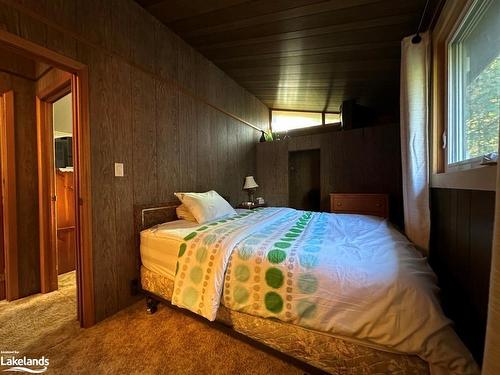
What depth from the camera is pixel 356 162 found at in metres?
3.40

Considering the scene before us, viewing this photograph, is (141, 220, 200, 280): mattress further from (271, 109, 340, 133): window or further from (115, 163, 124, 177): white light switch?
(271, 109, 340, 133): window

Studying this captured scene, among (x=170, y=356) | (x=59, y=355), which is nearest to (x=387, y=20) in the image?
(x=170, y=356)

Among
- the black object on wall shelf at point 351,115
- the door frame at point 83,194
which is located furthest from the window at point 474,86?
the door frame at point 83,194

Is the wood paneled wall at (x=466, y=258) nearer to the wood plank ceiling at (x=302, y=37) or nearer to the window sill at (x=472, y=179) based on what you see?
the window sill at (x=472, y=179)

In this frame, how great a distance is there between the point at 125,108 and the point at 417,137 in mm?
2426

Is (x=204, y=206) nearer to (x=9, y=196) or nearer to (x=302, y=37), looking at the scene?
(x=9, y=196)

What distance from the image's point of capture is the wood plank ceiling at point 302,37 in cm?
191

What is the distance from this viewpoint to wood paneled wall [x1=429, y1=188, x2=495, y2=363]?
0.94 m

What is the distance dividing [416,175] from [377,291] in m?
1.20

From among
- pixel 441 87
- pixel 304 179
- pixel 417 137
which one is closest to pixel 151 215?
pixel 417 137

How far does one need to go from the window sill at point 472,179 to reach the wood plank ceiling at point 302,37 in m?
1.53

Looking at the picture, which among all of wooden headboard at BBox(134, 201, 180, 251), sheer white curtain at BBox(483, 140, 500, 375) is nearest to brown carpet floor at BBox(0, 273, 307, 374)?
wooden headboard at BBox(134, 201, 180, 251)

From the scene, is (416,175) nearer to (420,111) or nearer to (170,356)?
(420,111)

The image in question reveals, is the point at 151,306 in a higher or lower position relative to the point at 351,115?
lower
